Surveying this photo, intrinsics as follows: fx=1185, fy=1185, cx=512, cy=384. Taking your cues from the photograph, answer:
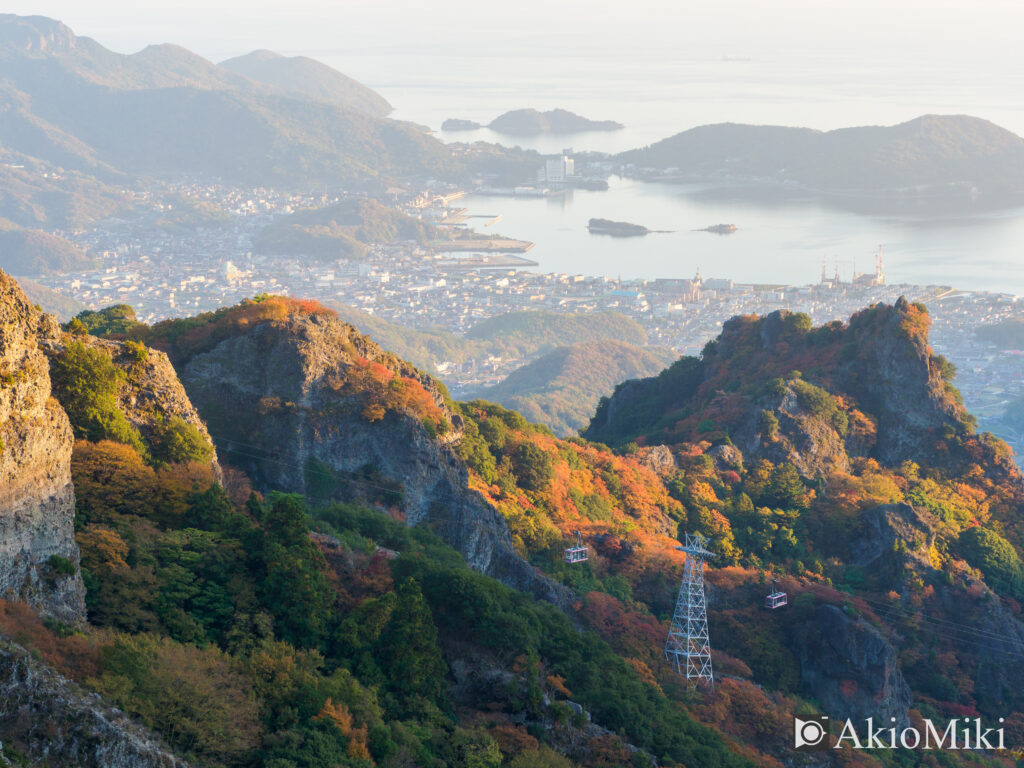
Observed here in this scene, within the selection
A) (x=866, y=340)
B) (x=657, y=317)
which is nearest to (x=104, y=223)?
(x=657, y=317)

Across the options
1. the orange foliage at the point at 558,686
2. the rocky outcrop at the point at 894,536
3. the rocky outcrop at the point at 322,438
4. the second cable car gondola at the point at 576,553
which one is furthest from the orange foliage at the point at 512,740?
the rocky outcrop at the point at 894,536

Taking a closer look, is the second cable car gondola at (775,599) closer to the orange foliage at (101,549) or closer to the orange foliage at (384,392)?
the orange foliage at (384,392)

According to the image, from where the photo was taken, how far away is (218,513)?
23188mm

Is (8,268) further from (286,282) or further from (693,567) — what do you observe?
(693,567)

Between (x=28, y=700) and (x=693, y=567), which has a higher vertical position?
(x=28, y=700)

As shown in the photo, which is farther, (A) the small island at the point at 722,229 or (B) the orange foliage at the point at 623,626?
(A) the small island at the point at 722,229

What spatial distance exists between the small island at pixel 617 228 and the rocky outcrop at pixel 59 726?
147554 mm

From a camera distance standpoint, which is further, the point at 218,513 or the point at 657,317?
the point at 657,317

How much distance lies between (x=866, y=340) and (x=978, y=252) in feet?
350

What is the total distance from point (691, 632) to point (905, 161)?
167m

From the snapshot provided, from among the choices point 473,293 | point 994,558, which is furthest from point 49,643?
point 473,293

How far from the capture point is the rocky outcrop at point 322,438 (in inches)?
1213

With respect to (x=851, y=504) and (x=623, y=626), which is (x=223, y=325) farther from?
(x=851, y=504)

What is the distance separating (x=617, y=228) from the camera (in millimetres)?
162875
